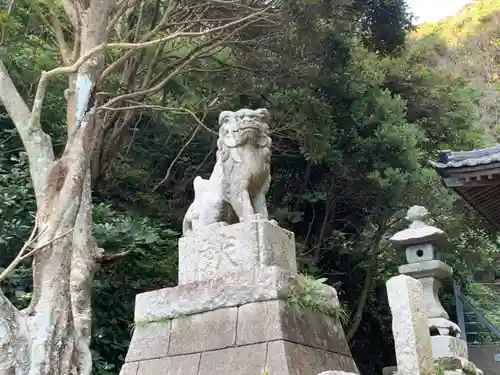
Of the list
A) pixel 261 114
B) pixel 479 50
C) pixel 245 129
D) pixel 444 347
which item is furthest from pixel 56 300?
pixel 479 50

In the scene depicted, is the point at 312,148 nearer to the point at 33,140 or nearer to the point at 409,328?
the point at 33,140

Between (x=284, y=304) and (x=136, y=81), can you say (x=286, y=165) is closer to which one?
(x=136, y=81)

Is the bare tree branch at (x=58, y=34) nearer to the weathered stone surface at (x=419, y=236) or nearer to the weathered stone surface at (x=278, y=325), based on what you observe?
the weathered stone surface at (x=419, y=236)

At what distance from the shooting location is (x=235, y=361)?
4.25 meters

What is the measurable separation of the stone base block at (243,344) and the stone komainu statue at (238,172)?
2.63ft

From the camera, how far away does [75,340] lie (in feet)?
18.6

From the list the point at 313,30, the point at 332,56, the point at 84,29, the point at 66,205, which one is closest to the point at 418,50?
the point at 332,56

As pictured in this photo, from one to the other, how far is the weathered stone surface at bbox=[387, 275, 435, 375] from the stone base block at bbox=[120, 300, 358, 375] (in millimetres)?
588

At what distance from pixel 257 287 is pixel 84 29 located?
413 centimetres

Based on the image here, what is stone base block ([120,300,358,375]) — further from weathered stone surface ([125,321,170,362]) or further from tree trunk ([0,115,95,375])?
tree trunk ([0,115,95,375])

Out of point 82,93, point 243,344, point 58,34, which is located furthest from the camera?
point 58,34

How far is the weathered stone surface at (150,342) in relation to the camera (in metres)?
4.68

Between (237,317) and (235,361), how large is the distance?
1.04 feet

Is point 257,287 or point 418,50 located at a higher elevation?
point 418,50
